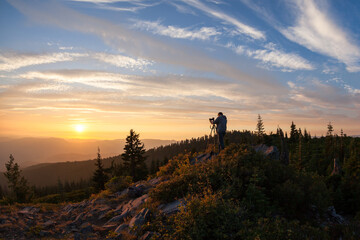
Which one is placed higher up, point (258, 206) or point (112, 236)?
point (258, 206)

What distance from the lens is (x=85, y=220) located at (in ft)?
39.7

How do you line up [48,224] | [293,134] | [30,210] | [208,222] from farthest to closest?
[293,134], [30,210], [48,224], [208,222]

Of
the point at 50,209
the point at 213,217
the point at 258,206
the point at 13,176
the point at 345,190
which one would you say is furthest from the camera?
the point at 13,176

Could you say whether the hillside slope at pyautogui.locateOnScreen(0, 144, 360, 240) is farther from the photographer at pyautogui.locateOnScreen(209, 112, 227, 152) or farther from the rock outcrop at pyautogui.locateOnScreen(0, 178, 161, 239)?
the photographer at pyautogui.locateOnScreen(209, 112, 227, 152)

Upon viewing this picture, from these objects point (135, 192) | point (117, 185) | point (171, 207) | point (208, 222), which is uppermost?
point (208, 222)

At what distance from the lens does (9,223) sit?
10.7 m

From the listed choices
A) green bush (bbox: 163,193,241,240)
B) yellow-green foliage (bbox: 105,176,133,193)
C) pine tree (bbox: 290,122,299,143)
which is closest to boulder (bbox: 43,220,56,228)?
yellow-green foliage (bbox: 105,176,133,193)

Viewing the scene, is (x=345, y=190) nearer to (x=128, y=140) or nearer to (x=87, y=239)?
(x=87, y=239)

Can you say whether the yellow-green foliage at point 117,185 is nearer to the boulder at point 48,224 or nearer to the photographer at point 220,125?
the boulder at point 48,224

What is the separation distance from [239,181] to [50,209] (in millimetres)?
14580

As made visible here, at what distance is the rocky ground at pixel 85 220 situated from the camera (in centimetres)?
887

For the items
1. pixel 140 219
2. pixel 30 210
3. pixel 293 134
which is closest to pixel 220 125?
pixel 140 219

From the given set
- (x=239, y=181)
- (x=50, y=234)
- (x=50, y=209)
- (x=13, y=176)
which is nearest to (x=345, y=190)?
(x=239, y=181)

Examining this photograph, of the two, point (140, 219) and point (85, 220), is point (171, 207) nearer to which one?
point (140, 219)
